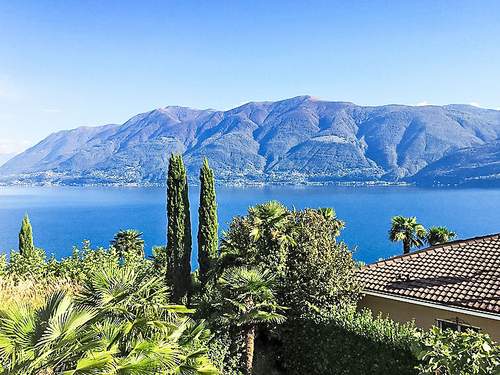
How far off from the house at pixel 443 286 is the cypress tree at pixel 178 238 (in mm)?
8330

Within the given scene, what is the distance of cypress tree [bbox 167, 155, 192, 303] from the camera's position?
19812 millimetres

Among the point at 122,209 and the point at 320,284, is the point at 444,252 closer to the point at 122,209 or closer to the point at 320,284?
Answer: the point at 320,284

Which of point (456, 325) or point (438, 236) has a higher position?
point (456, 325)

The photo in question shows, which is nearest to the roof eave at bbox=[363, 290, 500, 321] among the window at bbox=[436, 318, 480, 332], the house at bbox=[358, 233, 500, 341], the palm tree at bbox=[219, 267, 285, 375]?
the house at bbox=[358, 233, 500, 341]

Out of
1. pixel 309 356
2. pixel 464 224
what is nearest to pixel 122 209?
pixel 464 224

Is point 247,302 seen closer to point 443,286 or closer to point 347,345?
point 347,345

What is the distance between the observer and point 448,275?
13.3 metres

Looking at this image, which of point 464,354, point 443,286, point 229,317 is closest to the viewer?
point 464,354

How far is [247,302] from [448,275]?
19.6 feet

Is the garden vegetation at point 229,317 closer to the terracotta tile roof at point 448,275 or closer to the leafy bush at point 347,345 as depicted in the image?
the leafy bush at point 347,345

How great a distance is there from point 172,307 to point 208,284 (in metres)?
9.41

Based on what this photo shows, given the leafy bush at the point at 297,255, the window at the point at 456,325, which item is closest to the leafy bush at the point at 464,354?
the window at the point at 456,325

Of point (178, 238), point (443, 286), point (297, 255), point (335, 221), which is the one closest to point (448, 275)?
point (443, 286)

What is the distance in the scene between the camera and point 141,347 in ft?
17.6
